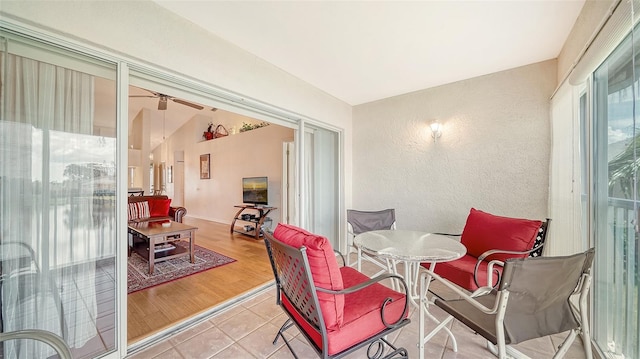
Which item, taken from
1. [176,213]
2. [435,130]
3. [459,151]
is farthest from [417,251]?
[176,213]

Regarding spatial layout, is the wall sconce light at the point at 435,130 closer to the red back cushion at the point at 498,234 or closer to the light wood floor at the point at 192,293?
the red back cushion at the point at 498,234

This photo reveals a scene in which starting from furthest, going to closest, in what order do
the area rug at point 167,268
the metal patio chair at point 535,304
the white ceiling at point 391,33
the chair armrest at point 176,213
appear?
1. the chair armrest at point 176,213
2. the area rug at point 167,268
3. the white ceiling at point 391,33
4. the metal patio chair at point 535,304

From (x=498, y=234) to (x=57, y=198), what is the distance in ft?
11.4

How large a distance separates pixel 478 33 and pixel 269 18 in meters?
1.92

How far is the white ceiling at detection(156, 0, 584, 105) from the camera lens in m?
1.82

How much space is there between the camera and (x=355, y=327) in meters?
1.27

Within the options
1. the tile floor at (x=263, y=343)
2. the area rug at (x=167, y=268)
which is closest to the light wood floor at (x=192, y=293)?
the area rug at (x=167, y=268)

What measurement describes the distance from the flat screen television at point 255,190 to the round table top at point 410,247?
150 inches

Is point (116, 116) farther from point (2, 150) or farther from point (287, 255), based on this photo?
point (287, 255)

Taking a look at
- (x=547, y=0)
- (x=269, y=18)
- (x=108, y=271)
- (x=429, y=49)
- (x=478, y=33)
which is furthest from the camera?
(x=429, y=49)

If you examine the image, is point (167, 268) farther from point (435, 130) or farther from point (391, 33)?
point (435, 130)

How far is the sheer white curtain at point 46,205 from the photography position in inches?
49.2

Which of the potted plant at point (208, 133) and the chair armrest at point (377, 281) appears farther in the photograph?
the potted plant at point (208, 133)

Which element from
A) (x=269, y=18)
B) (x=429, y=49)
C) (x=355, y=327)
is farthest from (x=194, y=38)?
(x=355, y=327)
